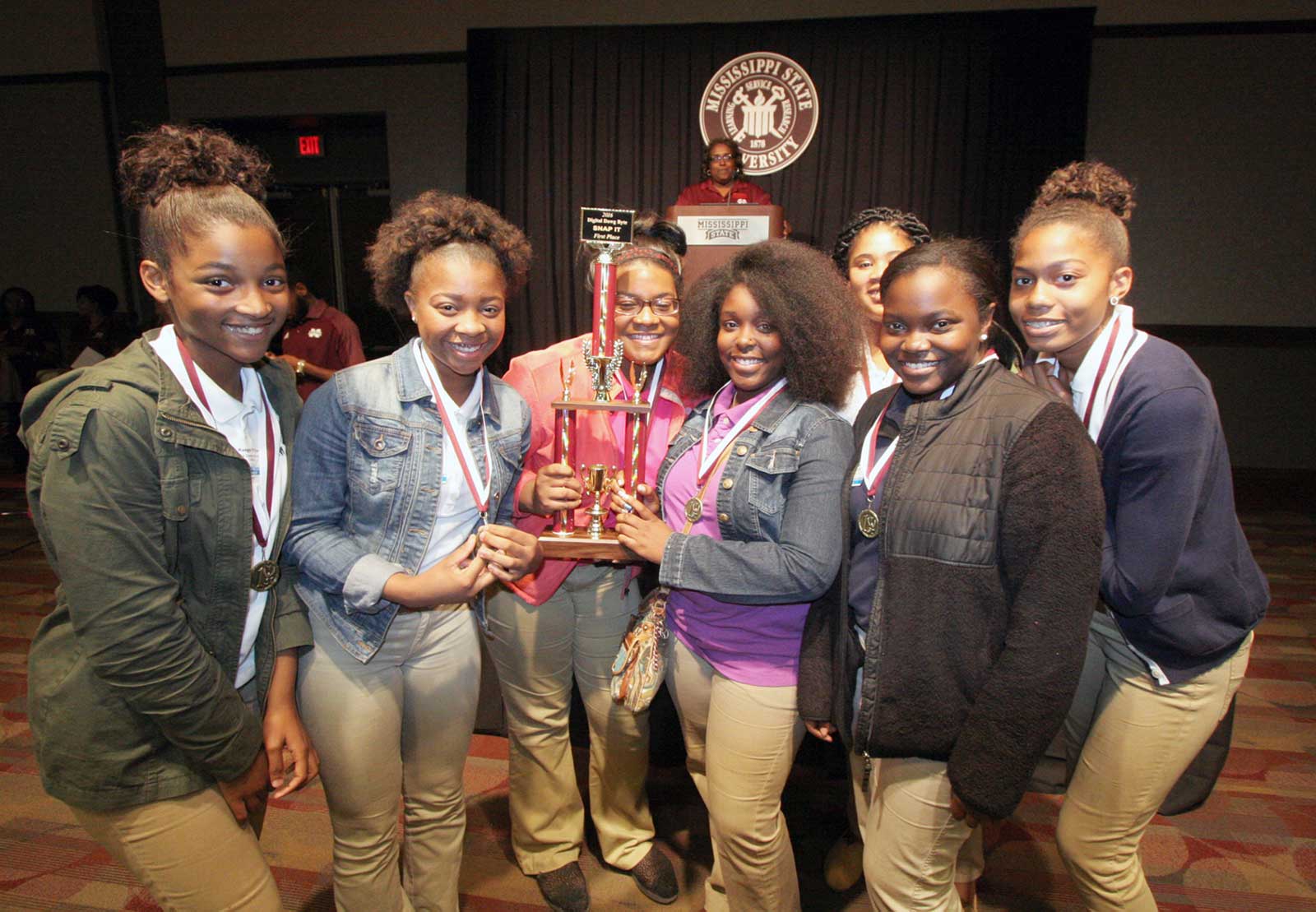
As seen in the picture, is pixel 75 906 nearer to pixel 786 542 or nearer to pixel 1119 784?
pixel 786 542

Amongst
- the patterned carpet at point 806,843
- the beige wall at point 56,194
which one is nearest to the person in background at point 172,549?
the patterned carpet at point 806,843

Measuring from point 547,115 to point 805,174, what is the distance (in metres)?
2.48

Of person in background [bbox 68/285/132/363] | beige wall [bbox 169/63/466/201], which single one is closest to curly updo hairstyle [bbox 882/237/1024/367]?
beige wall [bbox 169/63/466/201]

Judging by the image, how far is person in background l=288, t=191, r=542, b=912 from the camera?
60.9 inches

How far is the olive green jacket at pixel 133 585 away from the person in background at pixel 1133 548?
64.4 inches

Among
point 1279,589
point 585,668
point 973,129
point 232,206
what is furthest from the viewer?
point 973,129

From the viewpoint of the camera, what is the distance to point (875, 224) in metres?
2.43

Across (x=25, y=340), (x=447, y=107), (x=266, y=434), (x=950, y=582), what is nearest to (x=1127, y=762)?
(x=950, y=582)

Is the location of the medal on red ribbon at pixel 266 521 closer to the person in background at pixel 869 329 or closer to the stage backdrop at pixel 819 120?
the person in background at pixel 869 329

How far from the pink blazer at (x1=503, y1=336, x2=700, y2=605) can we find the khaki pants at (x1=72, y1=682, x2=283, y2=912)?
86 cm

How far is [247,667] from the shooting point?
1454 millimetres

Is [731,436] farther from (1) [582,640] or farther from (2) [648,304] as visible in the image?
(1) [582,640]

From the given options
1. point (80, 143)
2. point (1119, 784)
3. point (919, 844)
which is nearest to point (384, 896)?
point (919, 844)

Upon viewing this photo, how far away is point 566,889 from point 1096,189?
238cm
